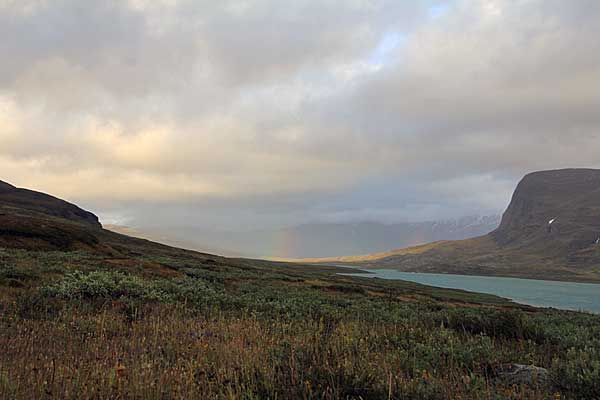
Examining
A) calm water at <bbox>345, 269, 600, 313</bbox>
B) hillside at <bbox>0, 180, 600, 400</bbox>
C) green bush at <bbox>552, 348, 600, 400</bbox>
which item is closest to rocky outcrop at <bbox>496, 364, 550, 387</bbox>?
hillside at <bbox>0, 180, 600, 400</bbox>

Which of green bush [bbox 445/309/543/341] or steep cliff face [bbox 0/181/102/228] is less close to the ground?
steep cliff face [bbox 0/181/102/228]

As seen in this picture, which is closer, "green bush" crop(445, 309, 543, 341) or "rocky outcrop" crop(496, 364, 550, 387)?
"rocky outcrop" crop(496, 364, 550, 387)

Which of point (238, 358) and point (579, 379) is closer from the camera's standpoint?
point (579, 379)

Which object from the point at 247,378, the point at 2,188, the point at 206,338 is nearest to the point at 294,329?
the point at 206,338

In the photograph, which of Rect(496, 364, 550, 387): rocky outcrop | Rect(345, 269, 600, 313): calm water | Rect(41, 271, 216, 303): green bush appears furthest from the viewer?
Rect(345, 269, 600, 313): calm water

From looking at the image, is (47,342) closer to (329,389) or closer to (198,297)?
(329,389)

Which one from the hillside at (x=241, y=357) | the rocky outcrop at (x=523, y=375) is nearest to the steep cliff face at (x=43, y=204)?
the hillside at (x=241, y=357)

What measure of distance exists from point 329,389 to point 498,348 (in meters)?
5.78

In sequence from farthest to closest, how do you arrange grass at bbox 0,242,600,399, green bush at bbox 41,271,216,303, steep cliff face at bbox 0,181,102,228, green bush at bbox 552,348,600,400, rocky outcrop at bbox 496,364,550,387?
steep cliff face at bbox 0,181,102,228 → green bush at bbox 41,271,216,303 → rocky outcrop at bbox 496,364,550,387 → green bush at bbox 552,348,600,400 → grass at bbox 0,242,600,399

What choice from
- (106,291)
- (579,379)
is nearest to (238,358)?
(579,379)

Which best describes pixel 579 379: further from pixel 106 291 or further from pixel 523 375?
pixel 106 291

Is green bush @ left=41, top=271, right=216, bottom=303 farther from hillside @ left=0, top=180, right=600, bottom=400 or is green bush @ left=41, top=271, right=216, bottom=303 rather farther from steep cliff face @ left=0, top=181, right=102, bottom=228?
steep cliff face @ left=0, top=181, right=102, bottom=228

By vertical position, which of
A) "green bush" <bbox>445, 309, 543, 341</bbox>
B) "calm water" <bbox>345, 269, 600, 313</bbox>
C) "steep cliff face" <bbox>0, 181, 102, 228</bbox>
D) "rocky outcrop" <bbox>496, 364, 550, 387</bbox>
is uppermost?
"steep cliff face" <bbox>0, 181, 102, 228</bbox>

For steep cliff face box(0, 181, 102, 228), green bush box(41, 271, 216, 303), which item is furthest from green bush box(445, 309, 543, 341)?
steep cliff face box(0, 181, 102, 228)
